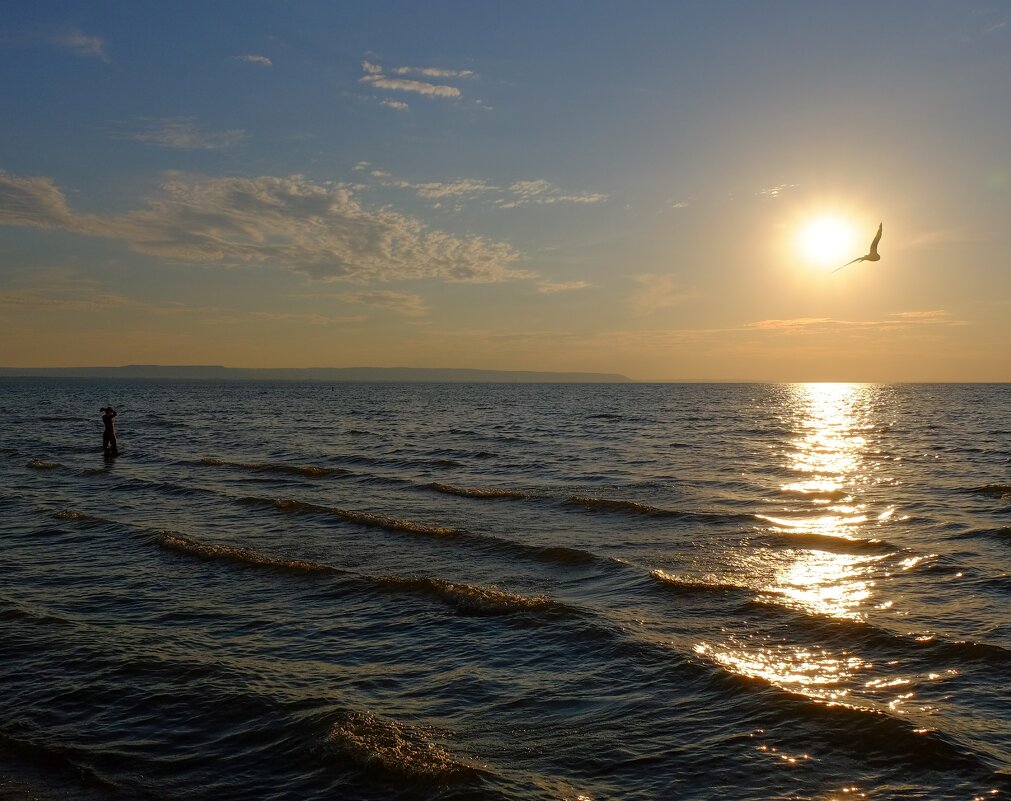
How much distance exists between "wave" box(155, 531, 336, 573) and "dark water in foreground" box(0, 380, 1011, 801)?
0.08 meters

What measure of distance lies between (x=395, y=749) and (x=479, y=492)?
17551 millimetres

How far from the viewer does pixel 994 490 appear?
2525 centimetres

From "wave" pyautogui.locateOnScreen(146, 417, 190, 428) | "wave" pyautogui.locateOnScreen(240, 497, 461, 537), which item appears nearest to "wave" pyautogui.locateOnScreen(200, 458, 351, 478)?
"wave" pyautogui.locateOnScreen(240, 497, 461, 537)

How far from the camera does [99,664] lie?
997 centimetres

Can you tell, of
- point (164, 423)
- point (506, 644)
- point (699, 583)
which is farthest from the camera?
point (164, 423)

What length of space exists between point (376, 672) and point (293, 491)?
663 inches

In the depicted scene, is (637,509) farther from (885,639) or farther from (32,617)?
(32,617)

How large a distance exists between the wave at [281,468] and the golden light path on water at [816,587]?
16.5 meters

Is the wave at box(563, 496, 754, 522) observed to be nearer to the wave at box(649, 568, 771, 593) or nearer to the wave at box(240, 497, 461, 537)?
the wave at box(240, 497, 461, 537)

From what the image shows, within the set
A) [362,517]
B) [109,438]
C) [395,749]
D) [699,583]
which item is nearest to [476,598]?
[699,583]

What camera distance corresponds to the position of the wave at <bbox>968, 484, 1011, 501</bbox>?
24222 mm

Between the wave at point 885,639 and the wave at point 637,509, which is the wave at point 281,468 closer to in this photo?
the wave at point 637,509

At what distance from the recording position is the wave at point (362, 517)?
19094 mm

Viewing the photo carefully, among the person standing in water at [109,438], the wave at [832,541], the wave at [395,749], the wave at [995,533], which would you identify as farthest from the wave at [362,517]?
the person standing in water at [109,438]
